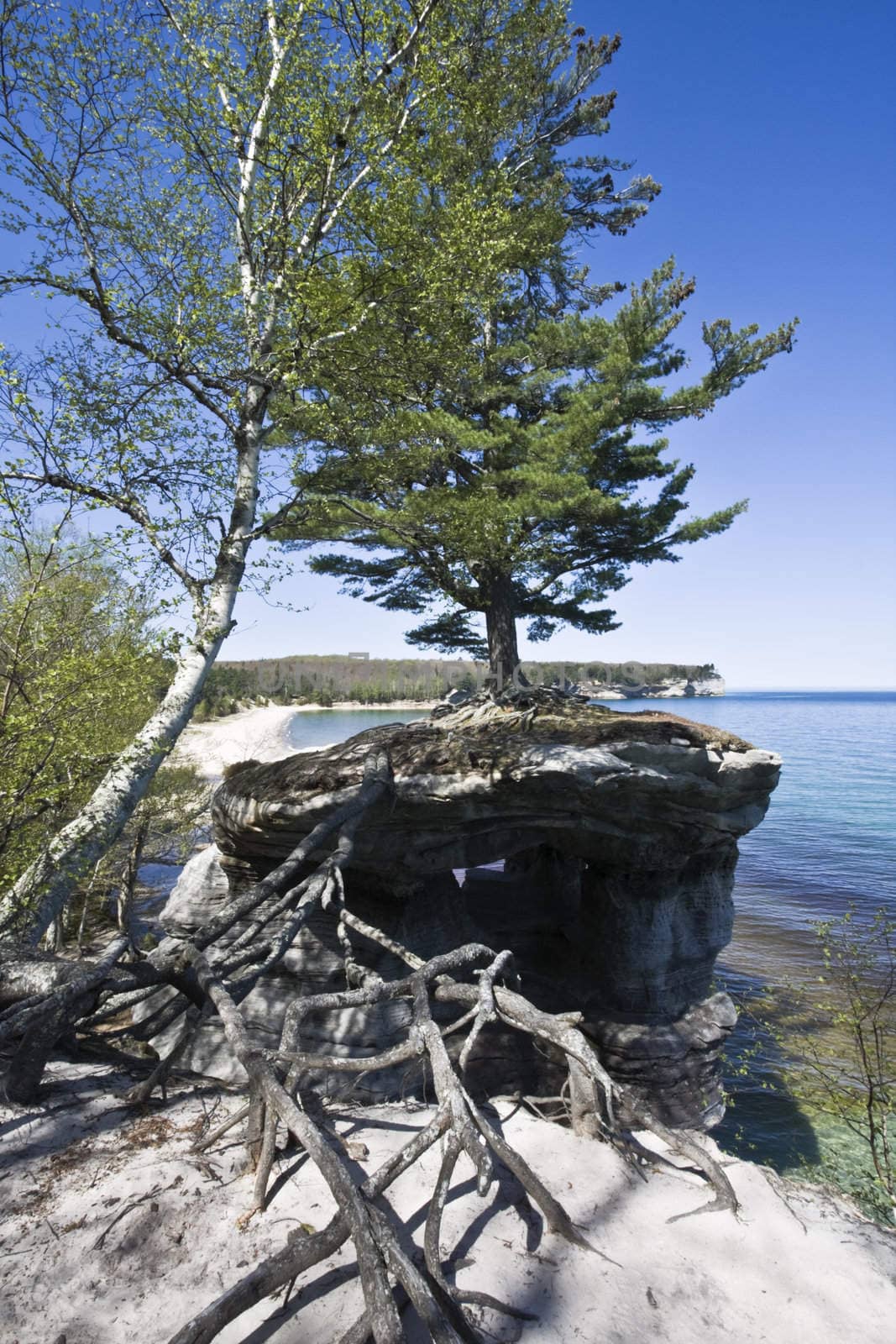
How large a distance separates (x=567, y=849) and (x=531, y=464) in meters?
6.14

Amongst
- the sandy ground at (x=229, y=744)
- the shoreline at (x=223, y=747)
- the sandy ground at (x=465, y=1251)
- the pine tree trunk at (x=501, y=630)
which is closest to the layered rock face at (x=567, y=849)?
the pine tree trunk at (x=501, y=630)

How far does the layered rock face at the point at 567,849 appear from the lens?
7.99m

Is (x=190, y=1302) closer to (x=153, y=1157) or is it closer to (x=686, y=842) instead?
(x=153, y=1157)

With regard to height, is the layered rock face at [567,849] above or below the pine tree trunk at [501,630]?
below

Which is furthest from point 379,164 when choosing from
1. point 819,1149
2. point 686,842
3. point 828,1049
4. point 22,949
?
point 828,1049

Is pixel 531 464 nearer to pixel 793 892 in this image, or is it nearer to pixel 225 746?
pixel 793 892

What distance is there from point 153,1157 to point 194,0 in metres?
9.40

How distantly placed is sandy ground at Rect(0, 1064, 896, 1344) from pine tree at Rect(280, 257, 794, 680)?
260 inches

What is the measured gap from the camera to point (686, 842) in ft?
32.0

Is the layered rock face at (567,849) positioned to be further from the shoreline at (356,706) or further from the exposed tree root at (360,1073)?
the shoreline at (356,706)

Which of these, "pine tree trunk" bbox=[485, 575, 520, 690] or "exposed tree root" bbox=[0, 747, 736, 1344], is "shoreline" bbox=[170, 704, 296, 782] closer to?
"pine tree trunk" bbox=[485, 575, 520, 690]

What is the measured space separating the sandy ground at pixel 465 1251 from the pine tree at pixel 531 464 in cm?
661

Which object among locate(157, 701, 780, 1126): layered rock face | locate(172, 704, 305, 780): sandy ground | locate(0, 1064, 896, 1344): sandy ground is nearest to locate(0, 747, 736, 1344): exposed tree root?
locate(0, 1064, 896, 1344): sandy ground

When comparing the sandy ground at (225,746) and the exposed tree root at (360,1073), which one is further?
the sandy ground at (225,746)
